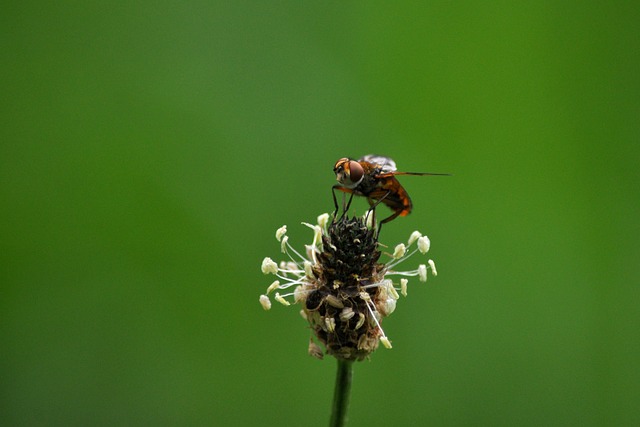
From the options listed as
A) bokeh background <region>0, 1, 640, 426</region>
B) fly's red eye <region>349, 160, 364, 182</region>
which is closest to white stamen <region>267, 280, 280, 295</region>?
fly's red eye <region>349, 160, 364, 182</region>

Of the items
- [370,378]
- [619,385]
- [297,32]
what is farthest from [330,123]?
[619,385]

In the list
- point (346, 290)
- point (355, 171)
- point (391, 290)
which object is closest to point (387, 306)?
point (391, 290)

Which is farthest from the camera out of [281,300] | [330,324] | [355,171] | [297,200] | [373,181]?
[297,200]

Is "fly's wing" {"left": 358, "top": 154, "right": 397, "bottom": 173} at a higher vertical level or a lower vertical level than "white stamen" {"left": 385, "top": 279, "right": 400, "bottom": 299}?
higher

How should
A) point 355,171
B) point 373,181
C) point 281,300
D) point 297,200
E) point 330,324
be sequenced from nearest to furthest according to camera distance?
point 330,324 < point 281,300 < point 355,171 < point 373,181 < point 297,200

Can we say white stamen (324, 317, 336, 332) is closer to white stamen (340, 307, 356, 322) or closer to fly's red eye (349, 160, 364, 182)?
white stamen (340, 307, 356, 322)

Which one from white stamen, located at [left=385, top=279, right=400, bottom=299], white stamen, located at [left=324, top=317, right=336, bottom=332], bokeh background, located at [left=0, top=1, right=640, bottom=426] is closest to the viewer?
white stamen, located at [left=324, top=317, right=336, bottom=332]

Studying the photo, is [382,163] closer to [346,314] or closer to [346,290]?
[346,290]

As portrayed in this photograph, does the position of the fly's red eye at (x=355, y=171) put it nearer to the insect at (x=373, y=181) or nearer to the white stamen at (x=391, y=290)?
the insect at (x=373, y=181)
